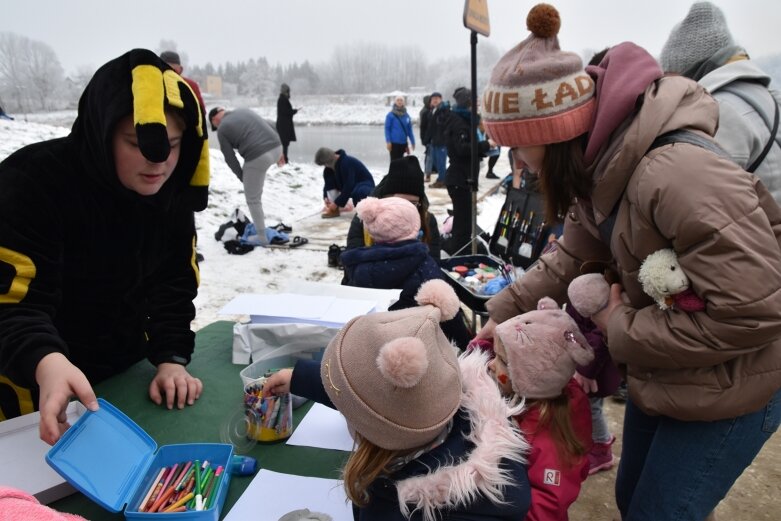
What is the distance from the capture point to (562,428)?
1.33m

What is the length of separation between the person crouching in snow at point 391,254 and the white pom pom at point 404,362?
142cm

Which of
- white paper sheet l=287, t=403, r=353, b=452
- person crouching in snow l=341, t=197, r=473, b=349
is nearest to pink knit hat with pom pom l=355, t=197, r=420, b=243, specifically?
person crouching in snow l=341, t=197, r=473, b=349

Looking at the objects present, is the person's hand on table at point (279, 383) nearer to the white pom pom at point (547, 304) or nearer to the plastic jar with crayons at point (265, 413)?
the plastic jar with crayons at point (265, 413)

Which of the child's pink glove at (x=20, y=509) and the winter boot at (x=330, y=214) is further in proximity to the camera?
the winter boot at (x=330, y=214)

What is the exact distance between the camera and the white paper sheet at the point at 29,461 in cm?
104

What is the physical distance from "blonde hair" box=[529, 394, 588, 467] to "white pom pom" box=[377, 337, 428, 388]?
66 cm

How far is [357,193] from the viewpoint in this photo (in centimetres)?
664

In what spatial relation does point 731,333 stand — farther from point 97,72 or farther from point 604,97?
point 97,72

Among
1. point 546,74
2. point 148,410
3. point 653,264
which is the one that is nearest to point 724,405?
point 653,264

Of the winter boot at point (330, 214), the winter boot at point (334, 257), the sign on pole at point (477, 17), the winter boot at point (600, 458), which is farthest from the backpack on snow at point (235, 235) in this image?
the winter boot at point (600, 458)

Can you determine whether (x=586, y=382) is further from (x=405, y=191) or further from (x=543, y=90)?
(x=405, y=191)

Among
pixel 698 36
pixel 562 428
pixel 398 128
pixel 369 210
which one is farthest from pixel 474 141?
pixel 398 128

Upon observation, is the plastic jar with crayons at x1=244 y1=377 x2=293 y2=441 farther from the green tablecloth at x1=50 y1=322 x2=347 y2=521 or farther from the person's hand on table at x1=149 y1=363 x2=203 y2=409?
the person's hand on table at x1=149 y1=363 x2=203 y2=409

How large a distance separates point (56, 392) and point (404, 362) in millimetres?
777
